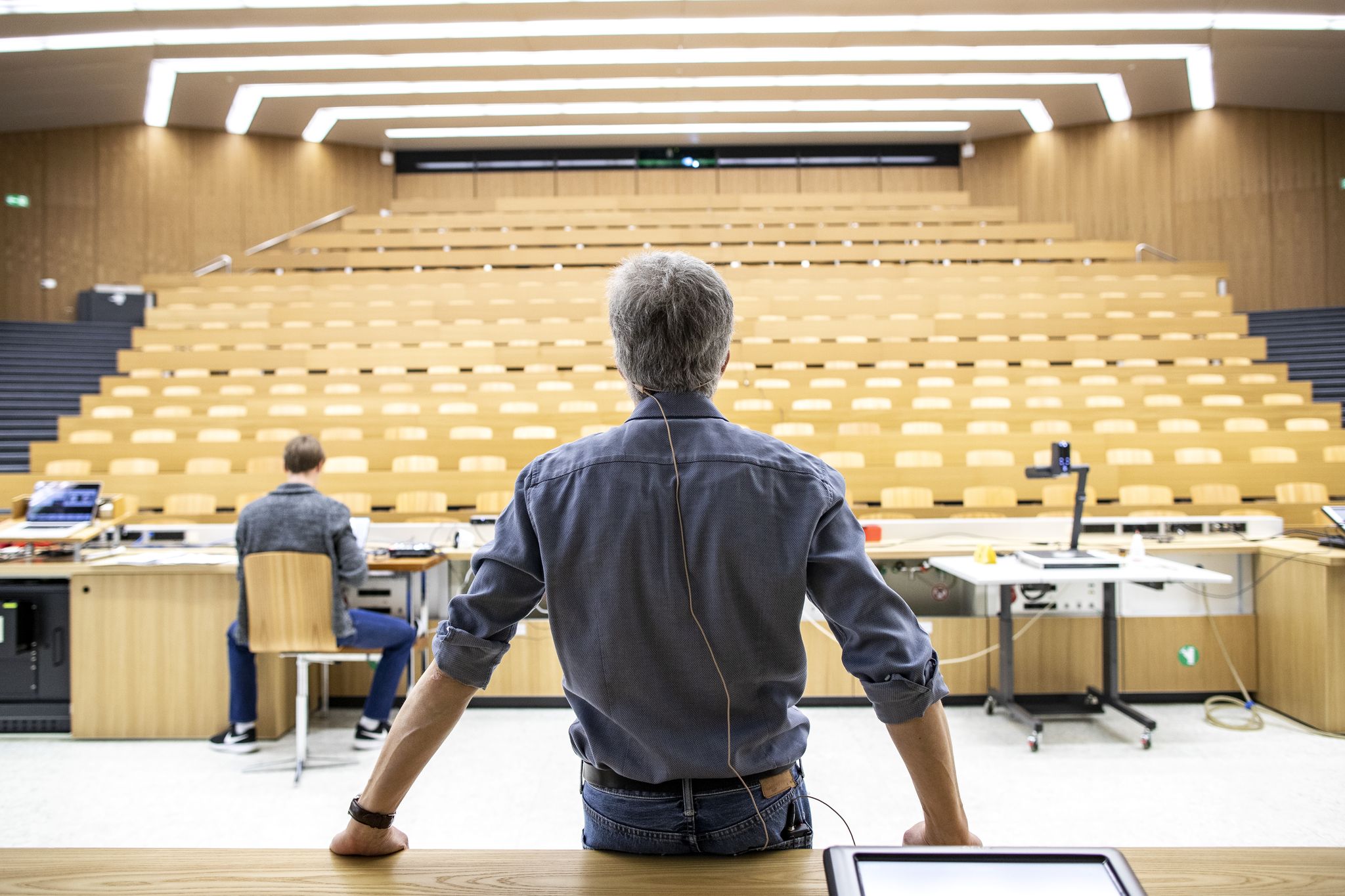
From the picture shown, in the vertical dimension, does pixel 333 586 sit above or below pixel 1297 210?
below

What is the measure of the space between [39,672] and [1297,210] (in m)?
11.1

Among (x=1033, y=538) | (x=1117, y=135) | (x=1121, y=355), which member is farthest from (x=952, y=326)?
(x=1117, y=135)

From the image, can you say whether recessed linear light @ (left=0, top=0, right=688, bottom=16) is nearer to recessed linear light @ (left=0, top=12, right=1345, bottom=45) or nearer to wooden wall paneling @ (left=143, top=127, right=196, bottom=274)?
recessed linear light @ (left=0, top=12, right=1345, bottom=45)

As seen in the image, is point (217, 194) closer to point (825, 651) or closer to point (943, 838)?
point (825, 651)

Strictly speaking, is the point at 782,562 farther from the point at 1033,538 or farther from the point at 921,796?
the point at 1033,538

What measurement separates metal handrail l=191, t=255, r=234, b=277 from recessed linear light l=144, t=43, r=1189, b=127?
1820 mm

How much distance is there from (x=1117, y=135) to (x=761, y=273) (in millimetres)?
5074

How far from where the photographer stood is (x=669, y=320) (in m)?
0.73

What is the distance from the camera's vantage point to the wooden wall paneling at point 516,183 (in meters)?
10.1

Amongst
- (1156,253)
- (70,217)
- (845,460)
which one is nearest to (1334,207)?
(1156,253)

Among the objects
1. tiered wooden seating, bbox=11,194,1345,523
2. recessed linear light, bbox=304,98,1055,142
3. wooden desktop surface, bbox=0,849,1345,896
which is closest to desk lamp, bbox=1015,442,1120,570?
tiered wooden seating, bbox=11,194,1345,523

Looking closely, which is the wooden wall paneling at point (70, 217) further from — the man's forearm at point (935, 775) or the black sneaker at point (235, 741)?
the man's forearm at point (935, 775)

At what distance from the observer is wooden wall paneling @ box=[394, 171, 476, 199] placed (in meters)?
10.1

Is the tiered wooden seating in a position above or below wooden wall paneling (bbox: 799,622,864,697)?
above
